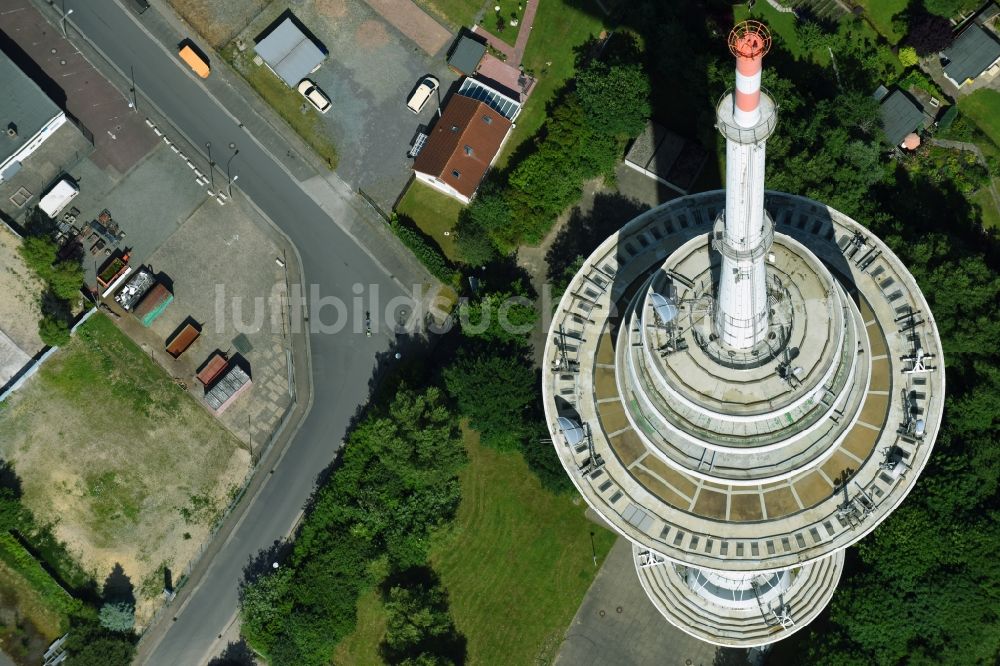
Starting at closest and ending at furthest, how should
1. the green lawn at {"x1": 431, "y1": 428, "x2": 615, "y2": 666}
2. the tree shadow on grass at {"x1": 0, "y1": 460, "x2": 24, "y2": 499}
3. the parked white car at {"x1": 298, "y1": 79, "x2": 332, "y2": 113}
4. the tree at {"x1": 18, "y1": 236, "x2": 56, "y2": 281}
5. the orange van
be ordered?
the green lawn at {"x1": 431, "y1": 428, "x2": 615, "y2": 666} → the tree at {"x1": 18, "y1": 236, "x2": 56, "y2": 281} → the tree shadow on grass at {"x1": 0, "y1": 460, "x2": 24, "y2": 499} → the parked white car at {"x1": 298, "y1": 79, "x2": 332, "y2": 113} → the orange van

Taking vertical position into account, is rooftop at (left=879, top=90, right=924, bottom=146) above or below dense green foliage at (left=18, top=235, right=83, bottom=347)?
above

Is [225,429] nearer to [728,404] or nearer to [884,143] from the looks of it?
[728,404]

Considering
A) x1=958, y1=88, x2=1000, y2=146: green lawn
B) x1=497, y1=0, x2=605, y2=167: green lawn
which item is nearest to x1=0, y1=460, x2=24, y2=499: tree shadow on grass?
x1=497, y1=0, x2=605, y2=167: green lawn

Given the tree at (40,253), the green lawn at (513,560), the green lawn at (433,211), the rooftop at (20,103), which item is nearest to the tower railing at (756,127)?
the green lawn at (433,211)

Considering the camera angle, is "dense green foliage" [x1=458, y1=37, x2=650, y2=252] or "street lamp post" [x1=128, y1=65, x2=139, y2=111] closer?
"dense green foliage" [x1=458, y1=37, x2=650, y2=252]

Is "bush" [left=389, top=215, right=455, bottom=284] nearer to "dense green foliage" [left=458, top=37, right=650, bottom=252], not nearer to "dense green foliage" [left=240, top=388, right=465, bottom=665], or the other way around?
"dense green foliage" [left=458, top=37, right=650, bottom=252]
